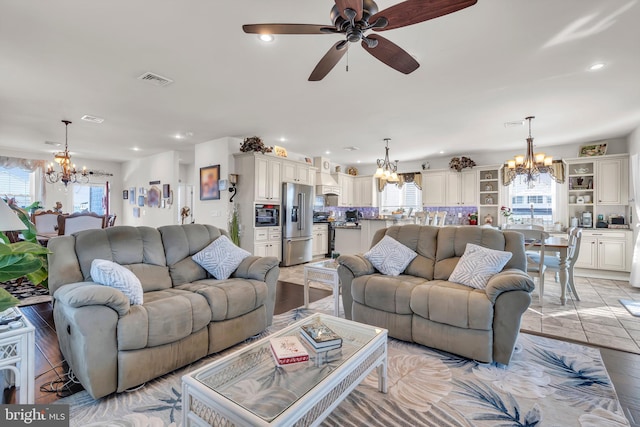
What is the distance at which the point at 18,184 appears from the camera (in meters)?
7.14

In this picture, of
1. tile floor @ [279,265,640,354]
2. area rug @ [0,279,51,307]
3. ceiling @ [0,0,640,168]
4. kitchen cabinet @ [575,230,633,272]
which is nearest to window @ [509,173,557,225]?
kitchen cabinet @ [575,230,633,272]

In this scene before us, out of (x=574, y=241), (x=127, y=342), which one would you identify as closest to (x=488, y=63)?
(x=574, y=241)

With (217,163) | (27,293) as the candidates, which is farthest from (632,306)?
(27,293)

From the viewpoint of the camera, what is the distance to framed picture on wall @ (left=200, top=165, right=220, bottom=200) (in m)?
5.98

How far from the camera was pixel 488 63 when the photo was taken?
2.97 metres

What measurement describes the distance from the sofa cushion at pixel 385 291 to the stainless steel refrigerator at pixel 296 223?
3.50 meters

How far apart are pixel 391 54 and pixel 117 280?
247 cm

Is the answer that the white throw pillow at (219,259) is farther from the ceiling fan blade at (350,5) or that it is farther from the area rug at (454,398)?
the ceiling fan blade at (350,5)

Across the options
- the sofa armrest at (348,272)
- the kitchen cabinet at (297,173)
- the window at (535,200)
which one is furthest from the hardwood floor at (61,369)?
the window at (535,200)

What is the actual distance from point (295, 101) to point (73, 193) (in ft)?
25.0

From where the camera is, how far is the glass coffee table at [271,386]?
1.20 m

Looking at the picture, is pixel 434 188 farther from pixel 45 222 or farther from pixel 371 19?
pixel 45 222

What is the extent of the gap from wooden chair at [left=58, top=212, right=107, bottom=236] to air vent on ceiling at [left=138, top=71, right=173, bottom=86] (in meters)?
2.36

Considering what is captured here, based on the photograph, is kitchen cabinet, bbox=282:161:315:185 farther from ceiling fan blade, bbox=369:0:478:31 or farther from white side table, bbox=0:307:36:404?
white side table, bbox=0:307:36:404
